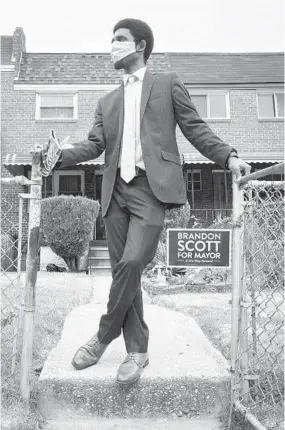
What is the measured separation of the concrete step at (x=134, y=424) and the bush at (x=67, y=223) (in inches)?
327

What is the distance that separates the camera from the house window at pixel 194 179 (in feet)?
56.0

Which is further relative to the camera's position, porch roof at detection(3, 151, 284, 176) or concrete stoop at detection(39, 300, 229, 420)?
porch roof at detection(3, 151, 284, 176)

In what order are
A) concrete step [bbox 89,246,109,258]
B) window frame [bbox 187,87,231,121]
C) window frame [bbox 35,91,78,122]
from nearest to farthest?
concrete step [bbox 89,246,109,258], window frame [bbox 35,91,78,122], window frame [bbox 187,87,231,121]

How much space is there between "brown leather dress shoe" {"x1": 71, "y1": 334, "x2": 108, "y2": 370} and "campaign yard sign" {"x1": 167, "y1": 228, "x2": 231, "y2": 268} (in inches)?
142

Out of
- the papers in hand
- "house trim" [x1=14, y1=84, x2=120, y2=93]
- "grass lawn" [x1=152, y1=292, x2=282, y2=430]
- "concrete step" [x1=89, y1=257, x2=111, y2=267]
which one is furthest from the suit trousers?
"house trim" [x1=14, y1=84, x2=120, y2=93]

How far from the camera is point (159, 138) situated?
2.71 metres

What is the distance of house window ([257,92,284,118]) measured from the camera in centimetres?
1723

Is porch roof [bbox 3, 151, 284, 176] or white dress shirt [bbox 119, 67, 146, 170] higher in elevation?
porch roof [bbox 3, 151, 284, 176]

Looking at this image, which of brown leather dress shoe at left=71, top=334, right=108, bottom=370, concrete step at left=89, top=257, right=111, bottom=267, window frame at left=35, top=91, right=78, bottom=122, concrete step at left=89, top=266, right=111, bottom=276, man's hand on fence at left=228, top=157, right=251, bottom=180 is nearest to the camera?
man's hand on fence at left=228, top=157, right=251, bottom=180

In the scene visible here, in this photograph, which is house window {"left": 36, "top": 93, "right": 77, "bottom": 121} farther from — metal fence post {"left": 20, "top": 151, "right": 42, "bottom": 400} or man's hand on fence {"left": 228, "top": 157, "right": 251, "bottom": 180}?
man's hand on fence {"left": 228, "top": 157, "right": 251, "bottom": 180}

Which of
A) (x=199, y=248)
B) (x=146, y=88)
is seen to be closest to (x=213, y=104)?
(x=199, y=248)

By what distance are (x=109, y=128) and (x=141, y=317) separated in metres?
1.17

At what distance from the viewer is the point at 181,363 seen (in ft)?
9.44

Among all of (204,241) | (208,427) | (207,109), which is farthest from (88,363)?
(207,109)
